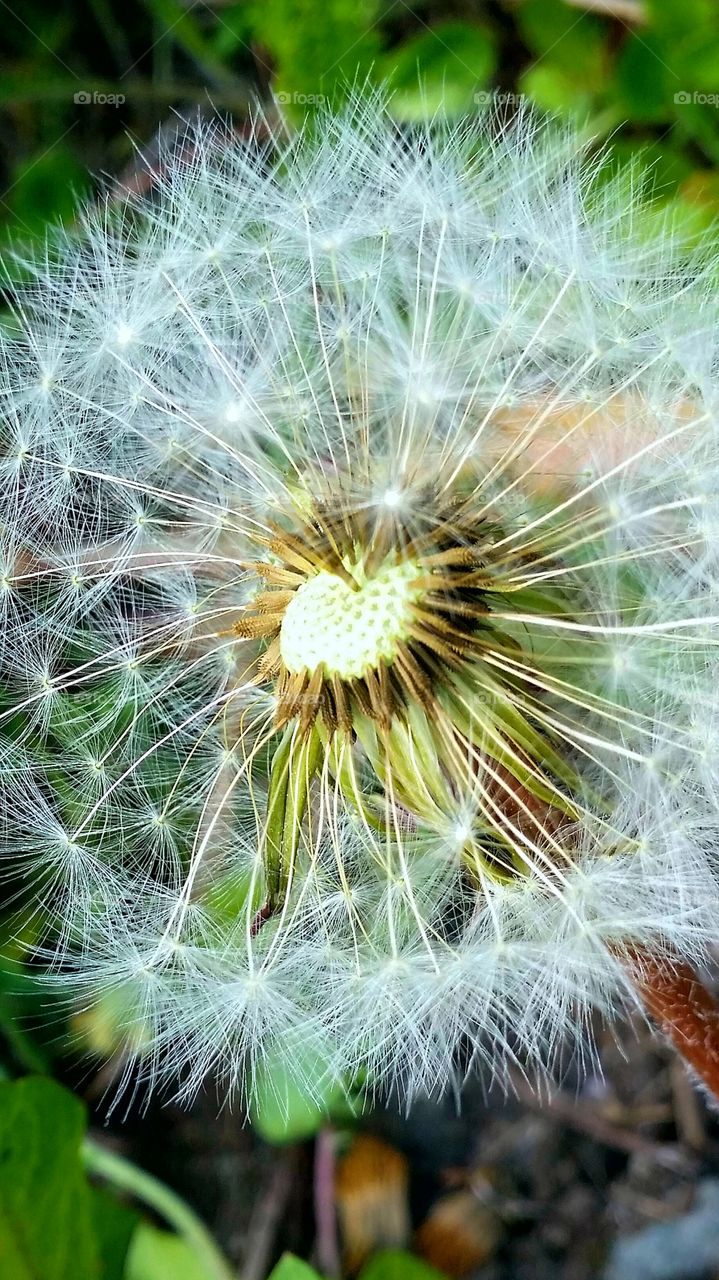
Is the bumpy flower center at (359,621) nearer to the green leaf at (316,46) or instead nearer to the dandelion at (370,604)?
the dandelion at (370,604)

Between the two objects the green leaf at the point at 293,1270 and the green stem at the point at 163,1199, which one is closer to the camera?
the green leaf at the point at 293,1270

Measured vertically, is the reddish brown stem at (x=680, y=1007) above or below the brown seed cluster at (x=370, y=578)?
below

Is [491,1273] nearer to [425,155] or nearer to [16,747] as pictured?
[16,747]

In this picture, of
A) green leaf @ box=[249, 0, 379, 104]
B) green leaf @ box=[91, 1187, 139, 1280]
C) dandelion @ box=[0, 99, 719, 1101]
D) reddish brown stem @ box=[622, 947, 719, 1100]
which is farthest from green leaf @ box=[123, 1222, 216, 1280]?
green leaf @ box=[249, 0, 379, 104]

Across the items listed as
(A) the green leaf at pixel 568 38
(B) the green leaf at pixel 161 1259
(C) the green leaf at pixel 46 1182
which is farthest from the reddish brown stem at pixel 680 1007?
(A) the green leaf at pixel 568 38

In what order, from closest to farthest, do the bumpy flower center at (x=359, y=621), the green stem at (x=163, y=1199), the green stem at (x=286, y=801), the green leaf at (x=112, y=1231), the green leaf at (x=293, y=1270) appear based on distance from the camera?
the bumpy flower center at (x=359, y=621) → the green stem at (x=286, y=801) → the green leaf at (x=293, y=1270) → the green leaf at (x=112, y=1231) → the green stem at (x=163, y=1199)

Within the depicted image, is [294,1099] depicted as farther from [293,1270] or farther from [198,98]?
[198,98]

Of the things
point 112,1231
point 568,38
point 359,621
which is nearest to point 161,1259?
point 112,1231
